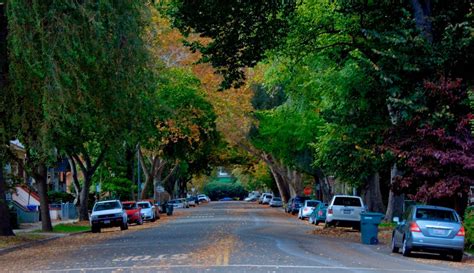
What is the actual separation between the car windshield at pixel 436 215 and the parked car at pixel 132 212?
27583 mm

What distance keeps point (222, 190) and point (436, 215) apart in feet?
526

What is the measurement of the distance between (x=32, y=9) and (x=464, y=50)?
13.5 meters

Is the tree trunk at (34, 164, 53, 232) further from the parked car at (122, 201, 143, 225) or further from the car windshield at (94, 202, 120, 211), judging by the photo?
the parked car at (122, 201, 143, 225)

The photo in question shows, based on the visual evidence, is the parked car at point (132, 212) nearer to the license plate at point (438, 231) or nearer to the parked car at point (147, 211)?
the parked car at point (147, 211)

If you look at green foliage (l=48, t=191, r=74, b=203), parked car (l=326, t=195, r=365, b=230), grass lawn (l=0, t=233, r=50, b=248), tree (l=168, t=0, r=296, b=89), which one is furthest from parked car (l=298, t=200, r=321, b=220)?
grass lawn (l=0, t=233, r=50, b=248)

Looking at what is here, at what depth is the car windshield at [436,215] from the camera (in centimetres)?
2172

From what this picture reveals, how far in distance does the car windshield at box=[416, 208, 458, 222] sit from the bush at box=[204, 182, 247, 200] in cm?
15846

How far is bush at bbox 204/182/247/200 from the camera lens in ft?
593

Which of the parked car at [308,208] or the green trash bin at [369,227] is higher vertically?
the parked car at [308,208]

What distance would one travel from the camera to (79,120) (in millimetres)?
24000

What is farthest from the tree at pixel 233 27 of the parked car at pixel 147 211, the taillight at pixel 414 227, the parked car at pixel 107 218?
the parked car at pixel 147 211

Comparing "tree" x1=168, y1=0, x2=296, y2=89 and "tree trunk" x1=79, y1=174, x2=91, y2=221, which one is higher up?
"tree" x1=168, y1=0, x2=296, y2=89

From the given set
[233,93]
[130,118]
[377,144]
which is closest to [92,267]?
[130,118]

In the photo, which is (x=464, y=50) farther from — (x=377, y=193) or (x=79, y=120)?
(x=377, y=193)
